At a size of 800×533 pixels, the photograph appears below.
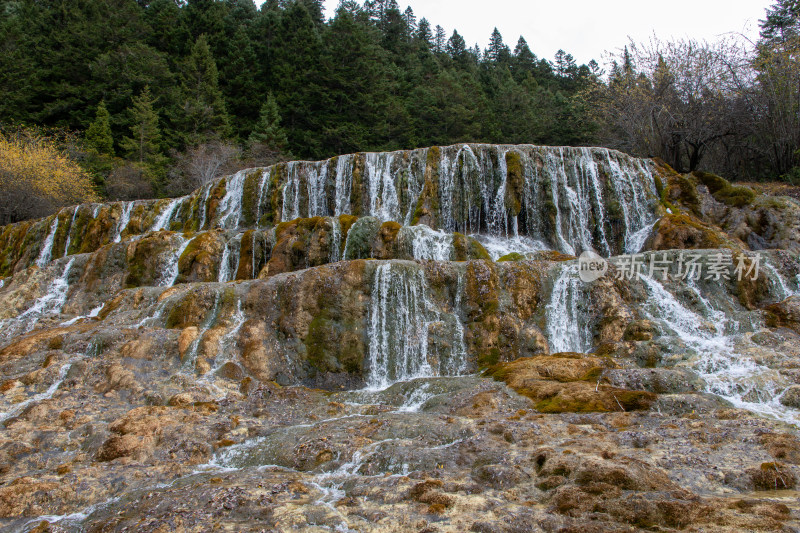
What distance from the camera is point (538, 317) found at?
42.9ft

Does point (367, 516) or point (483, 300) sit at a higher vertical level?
point (483, 300)

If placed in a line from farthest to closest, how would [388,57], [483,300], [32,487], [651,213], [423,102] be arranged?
[388,57]
[423,102]
[651,213]
[483,300]
[32,487]

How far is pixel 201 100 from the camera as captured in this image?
38.4 m

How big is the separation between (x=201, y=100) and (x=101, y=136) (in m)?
Result: 7.63

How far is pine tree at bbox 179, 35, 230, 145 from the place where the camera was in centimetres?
3775

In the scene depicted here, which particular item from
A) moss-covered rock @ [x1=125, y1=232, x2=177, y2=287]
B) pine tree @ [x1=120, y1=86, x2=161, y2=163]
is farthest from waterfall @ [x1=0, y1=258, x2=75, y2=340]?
pine tree @ [x1=120, y1=86, x2=161, y2=163]

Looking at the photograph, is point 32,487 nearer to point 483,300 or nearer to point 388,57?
point 483,300

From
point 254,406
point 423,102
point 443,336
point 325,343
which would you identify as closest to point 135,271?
point 325,343

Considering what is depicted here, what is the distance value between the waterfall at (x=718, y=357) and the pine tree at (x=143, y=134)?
34.9 m

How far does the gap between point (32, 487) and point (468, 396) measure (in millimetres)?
6607

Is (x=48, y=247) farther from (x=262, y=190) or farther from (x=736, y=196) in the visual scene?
(x=736, y=196)

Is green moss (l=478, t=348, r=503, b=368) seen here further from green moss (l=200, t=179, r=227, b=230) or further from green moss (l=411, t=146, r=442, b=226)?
green moss (l=200, t=179, r=227, b=230)

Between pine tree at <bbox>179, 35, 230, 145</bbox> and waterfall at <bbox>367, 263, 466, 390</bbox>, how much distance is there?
96.3ft

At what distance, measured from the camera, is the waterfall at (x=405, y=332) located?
11.8 meters
